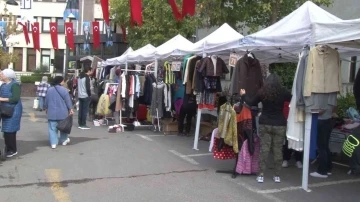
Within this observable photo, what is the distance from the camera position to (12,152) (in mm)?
8609

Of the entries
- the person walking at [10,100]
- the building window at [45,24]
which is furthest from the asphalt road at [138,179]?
the building window at [45,24]

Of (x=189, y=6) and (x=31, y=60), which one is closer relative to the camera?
(x=189, y=6)

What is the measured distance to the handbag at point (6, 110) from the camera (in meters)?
8.03

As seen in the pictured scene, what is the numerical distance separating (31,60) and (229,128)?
41652mm

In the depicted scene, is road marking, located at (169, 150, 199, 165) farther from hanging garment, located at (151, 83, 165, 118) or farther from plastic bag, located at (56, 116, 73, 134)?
hanging garment, located at (151, 83, 165, 118)

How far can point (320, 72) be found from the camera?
19.9 feet

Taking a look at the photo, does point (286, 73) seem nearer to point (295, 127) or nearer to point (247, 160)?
point (247, 160)

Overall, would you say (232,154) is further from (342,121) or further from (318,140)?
(342,121)

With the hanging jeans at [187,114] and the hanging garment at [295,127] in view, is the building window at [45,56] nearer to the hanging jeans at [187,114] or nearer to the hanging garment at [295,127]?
the hanging jeans at [187,114]

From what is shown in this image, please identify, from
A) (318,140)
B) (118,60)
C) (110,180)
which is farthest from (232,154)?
(118,60)

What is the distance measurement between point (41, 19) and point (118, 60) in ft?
104

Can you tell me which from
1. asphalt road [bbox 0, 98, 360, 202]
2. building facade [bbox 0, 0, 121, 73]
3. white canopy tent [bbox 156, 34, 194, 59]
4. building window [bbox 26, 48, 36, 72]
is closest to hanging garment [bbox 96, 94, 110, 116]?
white canopy tent [bbox 156, 34, 194, 59]

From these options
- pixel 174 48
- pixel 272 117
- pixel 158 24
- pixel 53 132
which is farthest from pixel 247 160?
pixel 158 24

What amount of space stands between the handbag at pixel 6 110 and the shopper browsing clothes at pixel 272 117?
4760 millimetres
